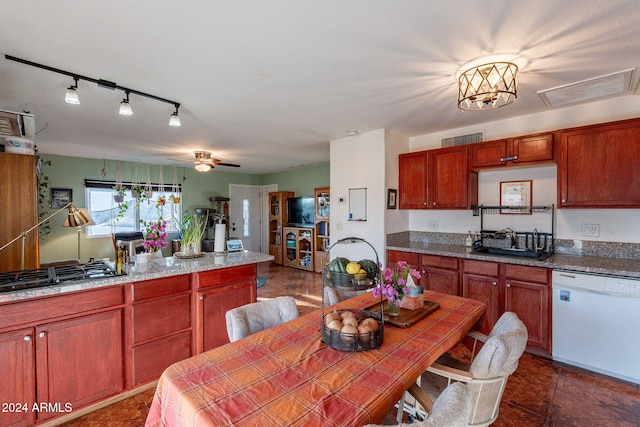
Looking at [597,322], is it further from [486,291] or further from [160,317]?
[160,317]

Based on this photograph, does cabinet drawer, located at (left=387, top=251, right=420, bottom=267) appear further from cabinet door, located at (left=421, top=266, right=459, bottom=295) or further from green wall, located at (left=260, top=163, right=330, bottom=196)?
green wall, located at (left=260, top=163, right=330, bottom=196)

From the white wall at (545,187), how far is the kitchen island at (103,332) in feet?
9.35

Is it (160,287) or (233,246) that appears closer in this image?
(160,287)

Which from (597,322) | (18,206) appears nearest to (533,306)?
(597,322)

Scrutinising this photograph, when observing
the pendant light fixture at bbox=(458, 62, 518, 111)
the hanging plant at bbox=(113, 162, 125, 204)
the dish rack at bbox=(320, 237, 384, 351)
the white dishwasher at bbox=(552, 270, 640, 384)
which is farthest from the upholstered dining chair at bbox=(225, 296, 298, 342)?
the hanging plant at bbox=(113, 162, 125, 204)

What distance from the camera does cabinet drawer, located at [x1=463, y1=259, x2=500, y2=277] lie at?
288cm

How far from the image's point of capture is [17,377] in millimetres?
1682

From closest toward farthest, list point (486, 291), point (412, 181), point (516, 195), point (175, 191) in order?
1. point (486, 291)
2. point (516, 195)
3. point (412, 181)
4. point (175, 191)

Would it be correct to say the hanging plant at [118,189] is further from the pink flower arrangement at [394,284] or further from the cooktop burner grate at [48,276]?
the pink flower arrangement at [394,284]

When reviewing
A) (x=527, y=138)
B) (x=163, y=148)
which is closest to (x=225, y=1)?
(x=527, y=138)

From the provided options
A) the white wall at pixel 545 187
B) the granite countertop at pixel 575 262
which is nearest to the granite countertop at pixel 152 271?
the granite countertop at pixel 575 262

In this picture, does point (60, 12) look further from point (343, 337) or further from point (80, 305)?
point (343, 337)

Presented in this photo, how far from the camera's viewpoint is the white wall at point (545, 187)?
8.82 ft

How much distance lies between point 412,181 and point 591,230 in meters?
1.84
